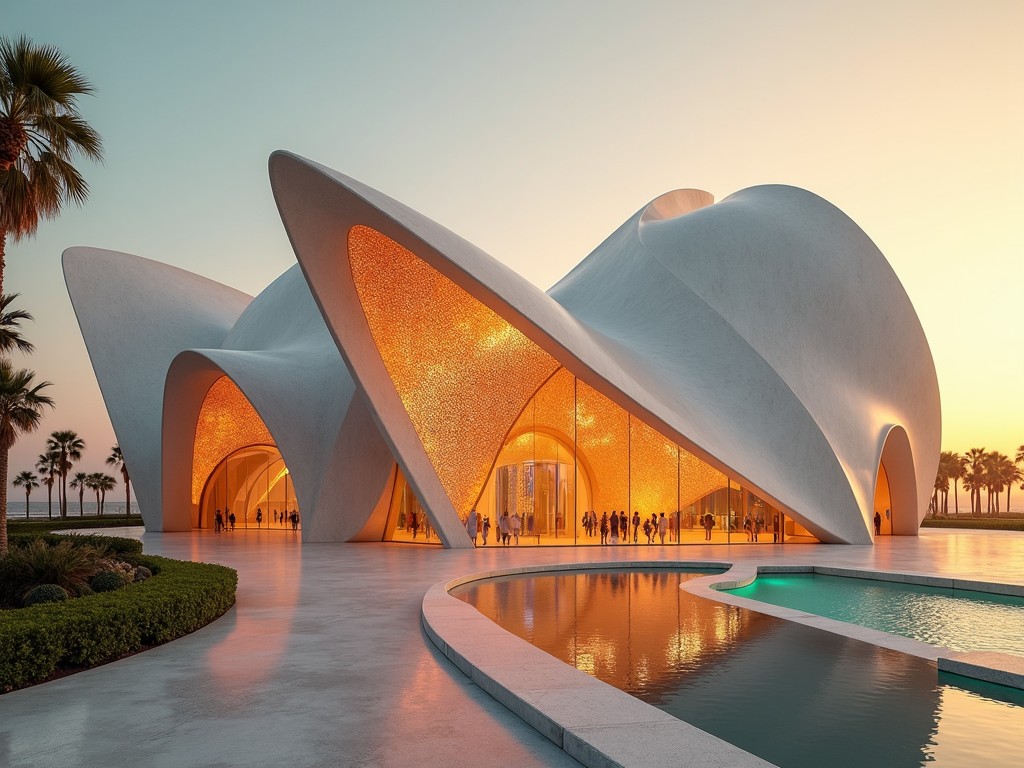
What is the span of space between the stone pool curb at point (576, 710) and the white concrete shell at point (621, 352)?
37.1 ft

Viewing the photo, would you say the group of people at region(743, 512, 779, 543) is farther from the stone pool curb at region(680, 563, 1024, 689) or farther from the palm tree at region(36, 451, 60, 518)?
the palm tree at region(36, 451, 60, 518)

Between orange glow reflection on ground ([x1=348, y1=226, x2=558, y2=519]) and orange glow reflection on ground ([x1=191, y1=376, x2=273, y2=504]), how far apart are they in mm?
12386

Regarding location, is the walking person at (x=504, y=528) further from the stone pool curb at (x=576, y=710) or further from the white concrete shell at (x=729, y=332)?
the stone pool curb at (x=576, y=710)

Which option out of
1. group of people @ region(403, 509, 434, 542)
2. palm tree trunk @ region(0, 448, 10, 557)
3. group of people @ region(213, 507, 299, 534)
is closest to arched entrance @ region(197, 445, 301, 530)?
group of people @ region(213, 507, 299, 534)

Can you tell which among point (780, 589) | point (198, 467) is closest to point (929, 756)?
point (780, 589)

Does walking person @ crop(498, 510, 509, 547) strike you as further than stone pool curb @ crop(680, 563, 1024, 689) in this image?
Yes

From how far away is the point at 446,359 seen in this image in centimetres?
2331

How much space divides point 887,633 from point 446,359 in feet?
51.6

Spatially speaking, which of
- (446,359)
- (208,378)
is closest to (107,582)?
(446,359)

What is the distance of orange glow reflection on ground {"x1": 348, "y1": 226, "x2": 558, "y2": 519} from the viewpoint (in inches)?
836

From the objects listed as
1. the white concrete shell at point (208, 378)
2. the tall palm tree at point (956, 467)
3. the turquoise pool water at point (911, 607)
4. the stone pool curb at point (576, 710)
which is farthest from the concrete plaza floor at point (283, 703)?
the tall palm tree at point (956, 467)

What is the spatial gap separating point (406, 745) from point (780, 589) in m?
11.0

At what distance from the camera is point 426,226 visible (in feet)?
59.7

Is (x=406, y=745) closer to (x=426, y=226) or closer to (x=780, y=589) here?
(x=780, y=589)
